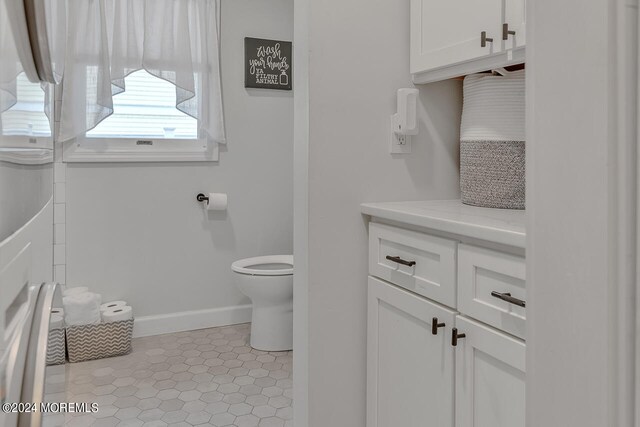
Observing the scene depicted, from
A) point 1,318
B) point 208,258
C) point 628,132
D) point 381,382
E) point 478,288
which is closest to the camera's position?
point 1,318

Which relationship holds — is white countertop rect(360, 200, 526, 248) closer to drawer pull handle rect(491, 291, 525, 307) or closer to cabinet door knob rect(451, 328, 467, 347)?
drawer pull handle rect(491, 291, 525, 307)

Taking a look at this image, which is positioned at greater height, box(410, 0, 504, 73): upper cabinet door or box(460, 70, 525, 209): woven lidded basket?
box(410, 0, 504, 73): upper cabinet door

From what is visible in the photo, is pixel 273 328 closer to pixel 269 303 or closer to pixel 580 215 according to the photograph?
pixel 269 303

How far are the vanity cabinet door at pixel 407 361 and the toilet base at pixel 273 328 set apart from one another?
48.0 inches

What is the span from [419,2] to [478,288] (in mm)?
904

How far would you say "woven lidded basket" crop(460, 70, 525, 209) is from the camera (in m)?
1.44

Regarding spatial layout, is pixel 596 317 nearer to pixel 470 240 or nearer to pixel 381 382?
pixel 470 240

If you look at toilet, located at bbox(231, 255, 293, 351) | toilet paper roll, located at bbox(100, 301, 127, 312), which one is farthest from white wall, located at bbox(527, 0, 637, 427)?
toilet paper roll, located at bbox(100, 301, 127, 312)

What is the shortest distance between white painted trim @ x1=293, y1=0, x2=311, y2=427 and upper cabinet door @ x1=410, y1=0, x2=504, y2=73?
0.35 m

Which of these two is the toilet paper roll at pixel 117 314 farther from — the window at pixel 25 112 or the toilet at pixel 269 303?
the window at pixel 25 112

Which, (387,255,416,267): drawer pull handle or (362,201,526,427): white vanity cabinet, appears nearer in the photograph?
(362,201,526,427): white vanity cabinet

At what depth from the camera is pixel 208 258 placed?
317cm

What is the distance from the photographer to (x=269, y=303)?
A: 109 inches

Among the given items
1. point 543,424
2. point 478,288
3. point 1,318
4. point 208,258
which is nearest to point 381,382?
point 478,288
